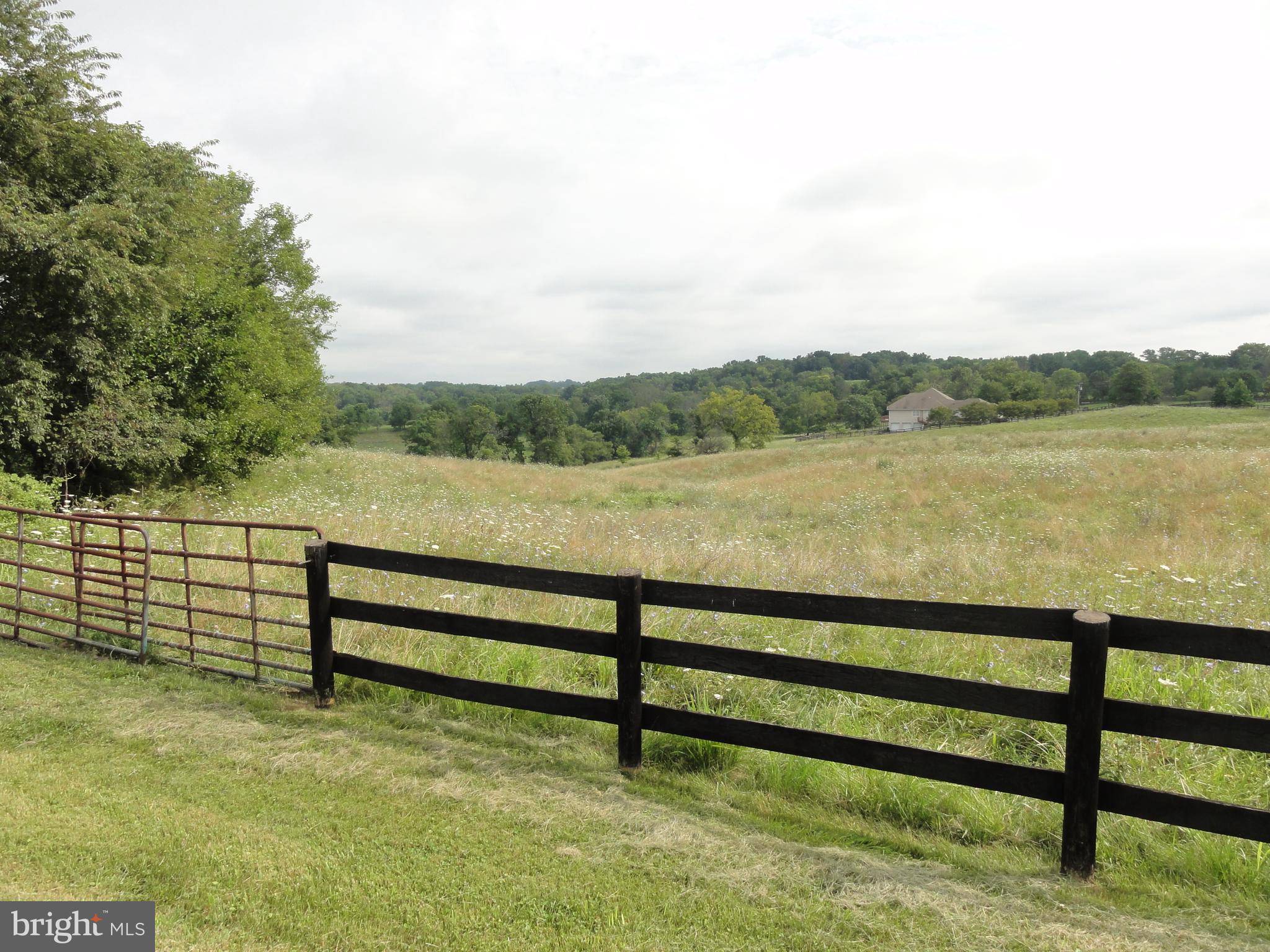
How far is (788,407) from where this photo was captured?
133m

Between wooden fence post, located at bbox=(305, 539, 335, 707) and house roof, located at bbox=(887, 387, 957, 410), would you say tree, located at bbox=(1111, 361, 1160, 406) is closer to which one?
house roof, located at bbox=(887, 387, 957, 410)

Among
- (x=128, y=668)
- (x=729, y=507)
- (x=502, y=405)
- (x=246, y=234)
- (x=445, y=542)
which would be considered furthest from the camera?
(x=502, y=405)

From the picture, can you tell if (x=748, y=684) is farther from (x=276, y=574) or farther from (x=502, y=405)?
(x=502, y=405)

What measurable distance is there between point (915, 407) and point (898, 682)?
120 m

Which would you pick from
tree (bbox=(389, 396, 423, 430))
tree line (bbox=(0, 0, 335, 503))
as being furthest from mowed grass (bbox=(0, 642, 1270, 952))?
tree (bbox=(389, 396, 423, 430))

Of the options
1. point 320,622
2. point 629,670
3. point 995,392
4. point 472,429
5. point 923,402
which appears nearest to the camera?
point 629,670

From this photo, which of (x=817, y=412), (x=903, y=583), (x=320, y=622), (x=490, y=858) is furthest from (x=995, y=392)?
(x=490, y=858)

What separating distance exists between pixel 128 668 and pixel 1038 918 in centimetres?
746

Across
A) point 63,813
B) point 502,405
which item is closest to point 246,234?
point 63,813

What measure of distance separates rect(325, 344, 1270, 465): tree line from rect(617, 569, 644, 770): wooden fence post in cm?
7675

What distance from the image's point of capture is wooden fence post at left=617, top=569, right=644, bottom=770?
4492mm

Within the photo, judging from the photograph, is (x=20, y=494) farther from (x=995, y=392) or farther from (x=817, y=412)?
(x=995, y=392)

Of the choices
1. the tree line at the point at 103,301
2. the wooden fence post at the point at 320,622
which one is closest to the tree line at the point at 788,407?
the tree line at the point at 103,301

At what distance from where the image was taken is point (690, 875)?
3.54 metres
